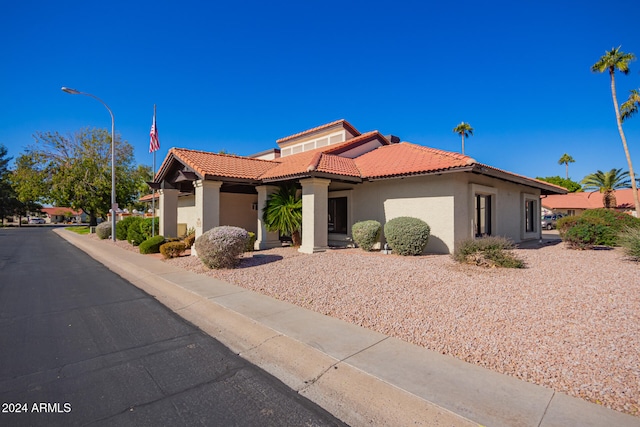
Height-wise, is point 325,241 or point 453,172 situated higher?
point 453,172

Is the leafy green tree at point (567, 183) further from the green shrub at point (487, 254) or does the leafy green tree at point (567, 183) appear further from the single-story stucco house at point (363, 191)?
the green shrub at point (487, 254)

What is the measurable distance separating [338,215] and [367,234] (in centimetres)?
355

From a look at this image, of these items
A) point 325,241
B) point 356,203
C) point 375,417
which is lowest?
point 375,417

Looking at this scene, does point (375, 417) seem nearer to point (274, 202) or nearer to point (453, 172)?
Result: point (453, 172)

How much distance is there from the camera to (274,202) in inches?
524

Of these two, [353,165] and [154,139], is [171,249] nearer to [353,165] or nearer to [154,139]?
[154,139]

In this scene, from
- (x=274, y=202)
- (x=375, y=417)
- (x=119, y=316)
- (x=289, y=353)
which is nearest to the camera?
(x=375, y=417)

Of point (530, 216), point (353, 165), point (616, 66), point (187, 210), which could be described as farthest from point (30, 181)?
point (616, 66)

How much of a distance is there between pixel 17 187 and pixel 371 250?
43.4 m

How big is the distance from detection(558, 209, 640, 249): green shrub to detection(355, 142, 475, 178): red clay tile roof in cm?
612

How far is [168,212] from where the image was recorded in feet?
54.9

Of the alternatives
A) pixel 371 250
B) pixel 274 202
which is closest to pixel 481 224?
pixel 371 250

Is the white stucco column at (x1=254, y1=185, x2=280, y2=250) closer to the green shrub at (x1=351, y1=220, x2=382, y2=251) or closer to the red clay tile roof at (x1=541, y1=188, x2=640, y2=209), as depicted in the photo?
the green shrub at (x1=351, y1=220, x2=382, y2=251)

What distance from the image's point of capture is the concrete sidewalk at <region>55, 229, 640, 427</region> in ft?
9.26
